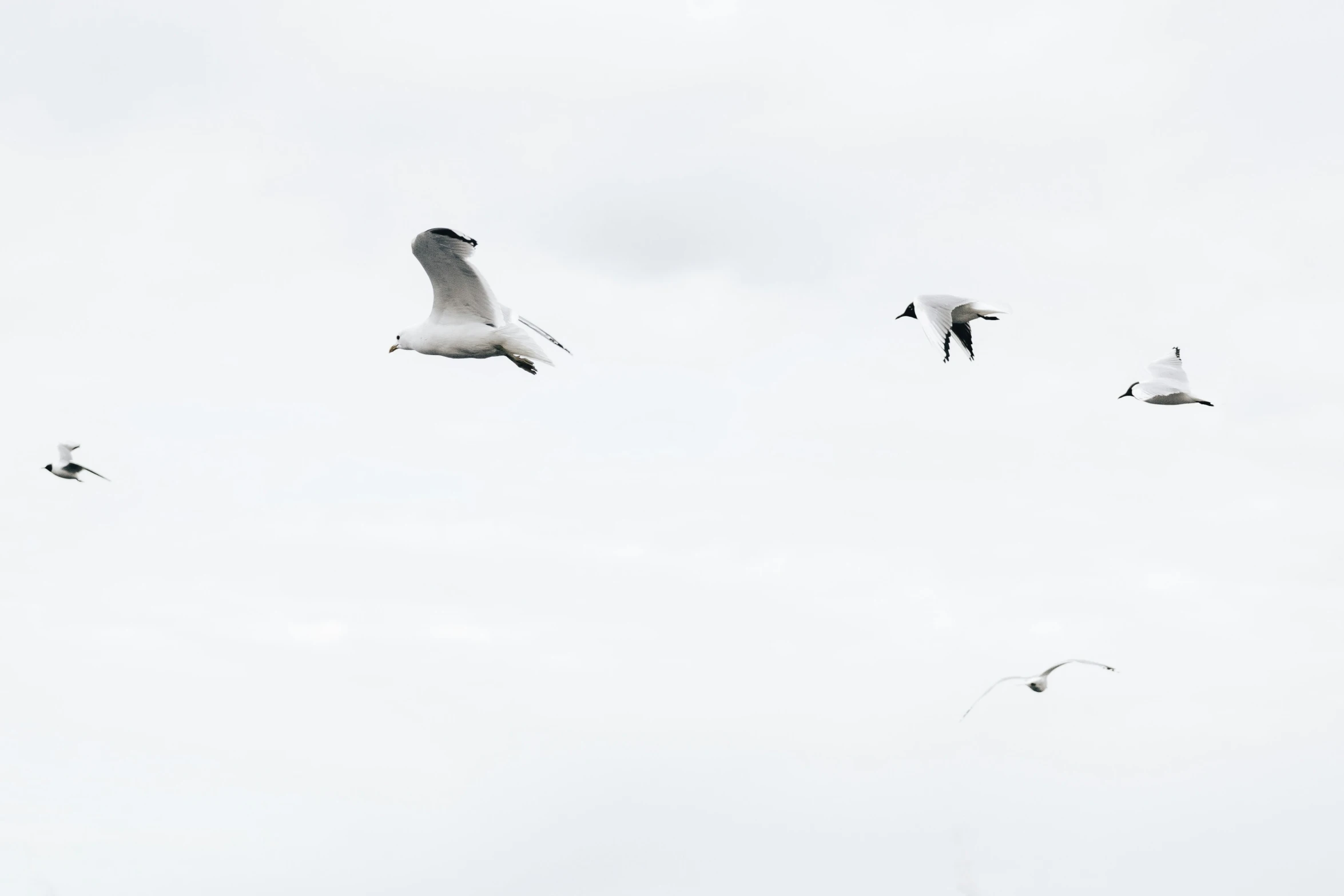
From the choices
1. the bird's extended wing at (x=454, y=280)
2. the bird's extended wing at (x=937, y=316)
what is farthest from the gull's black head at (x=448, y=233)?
the bird's extended wing at (x=937, y=316)

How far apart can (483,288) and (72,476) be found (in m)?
20.7

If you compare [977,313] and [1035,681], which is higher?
[977,313]

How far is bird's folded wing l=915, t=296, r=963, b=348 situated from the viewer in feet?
126

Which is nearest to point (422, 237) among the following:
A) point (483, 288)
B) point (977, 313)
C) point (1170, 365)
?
point (483, 288)

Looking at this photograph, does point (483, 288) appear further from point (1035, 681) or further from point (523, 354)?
point (1035, 681)

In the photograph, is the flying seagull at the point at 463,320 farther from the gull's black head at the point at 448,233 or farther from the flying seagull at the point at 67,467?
the flying seagull at the point at 67,467

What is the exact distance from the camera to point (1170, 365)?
4622cm

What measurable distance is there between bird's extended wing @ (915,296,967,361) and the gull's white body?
25.1 metres

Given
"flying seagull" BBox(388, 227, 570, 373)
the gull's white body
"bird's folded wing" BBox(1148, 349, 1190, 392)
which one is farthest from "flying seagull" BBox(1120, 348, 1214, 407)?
the gull's white body

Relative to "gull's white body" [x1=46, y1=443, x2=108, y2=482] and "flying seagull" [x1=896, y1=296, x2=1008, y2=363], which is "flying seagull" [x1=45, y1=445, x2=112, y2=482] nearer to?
"gull's white body" [x1=46, y1=443, x2=108, y2=482]

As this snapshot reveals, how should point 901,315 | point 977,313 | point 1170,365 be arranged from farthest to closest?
point 1170,365, point 901,315, point 977,313

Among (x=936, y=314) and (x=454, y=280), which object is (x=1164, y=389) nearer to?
(x=936, y=314)

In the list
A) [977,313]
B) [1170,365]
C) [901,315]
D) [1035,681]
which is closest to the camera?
[977,313]

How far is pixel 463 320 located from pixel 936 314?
980 cm
